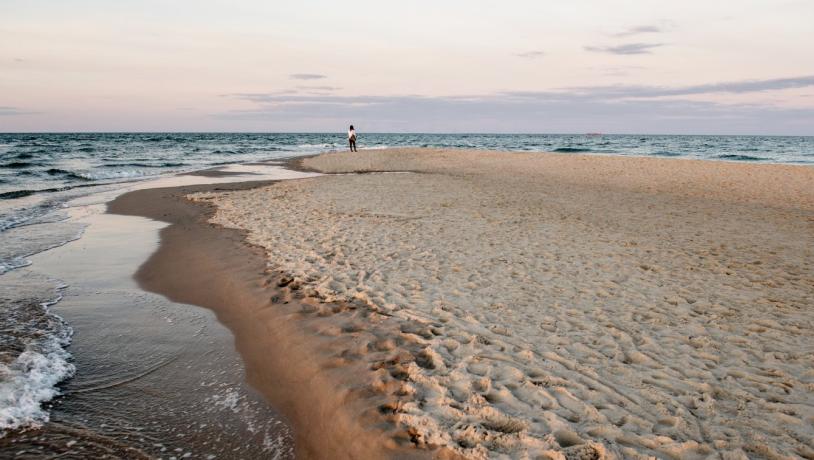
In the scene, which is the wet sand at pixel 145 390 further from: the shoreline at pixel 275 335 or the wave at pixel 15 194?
the wave at pixel 15 194

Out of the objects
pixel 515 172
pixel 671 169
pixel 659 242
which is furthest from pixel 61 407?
pixel 671 169

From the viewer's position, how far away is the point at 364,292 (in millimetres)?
7391

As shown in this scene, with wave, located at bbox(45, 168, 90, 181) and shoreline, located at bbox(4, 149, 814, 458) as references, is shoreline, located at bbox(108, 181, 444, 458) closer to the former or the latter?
shoreline, located at bbox(4, 149, 814, 458)

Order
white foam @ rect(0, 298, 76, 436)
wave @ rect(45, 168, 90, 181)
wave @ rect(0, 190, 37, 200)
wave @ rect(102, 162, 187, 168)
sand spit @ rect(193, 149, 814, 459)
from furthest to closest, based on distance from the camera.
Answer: wave @ rect(102, 162, 187, 168)
wave @ rect(45, 168, 90, 181)
wave @ rect(0, 190, 37, 200)
white foam @ rect(0, 298, 76, 436)
sand spit @ rect(193, 149, 814, 459)

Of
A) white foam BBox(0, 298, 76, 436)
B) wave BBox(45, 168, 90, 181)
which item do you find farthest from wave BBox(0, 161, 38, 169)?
white foam BBox(0, 298, 76, 436)

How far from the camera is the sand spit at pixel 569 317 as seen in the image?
4.19 meters

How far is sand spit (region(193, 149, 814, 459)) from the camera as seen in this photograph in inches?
165

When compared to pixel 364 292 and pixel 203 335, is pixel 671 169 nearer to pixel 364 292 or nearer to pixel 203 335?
pixel 364 292

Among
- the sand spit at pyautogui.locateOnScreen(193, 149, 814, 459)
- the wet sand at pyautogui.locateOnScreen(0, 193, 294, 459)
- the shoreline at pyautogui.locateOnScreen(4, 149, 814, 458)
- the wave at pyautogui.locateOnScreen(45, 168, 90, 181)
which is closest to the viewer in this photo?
the sand spit at pyautogui.locateOnScreen(193, 149, 814, 459)

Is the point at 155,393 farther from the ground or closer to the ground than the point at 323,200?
closer to the ground

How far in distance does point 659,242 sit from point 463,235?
13.4 ft

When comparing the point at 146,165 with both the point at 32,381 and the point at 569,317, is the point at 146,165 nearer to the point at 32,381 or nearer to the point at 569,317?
the point at 32,381

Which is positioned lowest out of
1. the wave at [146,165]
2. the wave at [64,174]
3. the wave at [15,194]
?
the wave at [15,194]

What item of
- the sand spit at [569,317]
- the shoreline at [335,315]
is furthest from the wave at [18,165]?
the sand spit at [569,317]
